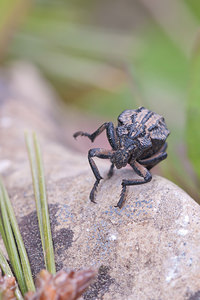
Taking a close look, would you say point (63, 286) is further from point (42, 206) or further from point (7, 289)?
point (42, 206)

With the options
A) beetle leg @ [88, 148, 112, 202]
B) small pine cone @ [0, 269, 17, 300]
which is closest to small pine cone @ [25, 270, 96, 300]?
small pine cone @ [0, 269, 17, 300]

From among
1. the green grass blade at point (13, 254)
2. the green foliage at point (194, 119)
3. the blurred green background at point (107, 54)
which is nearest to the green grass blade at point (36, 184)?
the green grass blade at point (13, 254)

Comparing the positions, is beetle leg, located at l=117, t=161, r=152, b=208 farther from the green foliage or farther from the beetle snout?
the green foliage

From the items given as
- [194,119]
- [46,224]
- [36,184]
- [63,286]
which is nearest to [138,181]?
[46,224]

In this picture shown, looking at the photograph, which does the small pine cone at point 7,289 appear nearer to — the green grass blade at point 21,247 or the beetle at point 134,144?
A: the green grass blade at point 21,247

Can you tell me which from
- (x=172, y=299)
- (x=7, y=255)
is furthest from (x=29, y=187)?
(x=172, y=299)

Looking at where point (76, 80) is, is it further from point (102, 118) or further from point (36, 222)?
point (36, 222)
